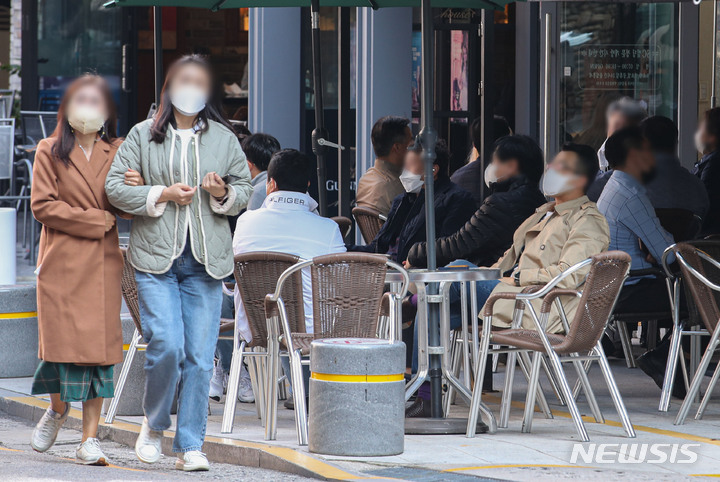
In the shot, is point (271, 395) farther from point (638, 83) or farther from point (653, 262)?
point (638, 83)

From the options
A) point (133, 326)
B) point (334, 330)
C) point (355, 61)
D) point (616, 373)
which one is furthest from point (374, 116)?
point (334, 330)

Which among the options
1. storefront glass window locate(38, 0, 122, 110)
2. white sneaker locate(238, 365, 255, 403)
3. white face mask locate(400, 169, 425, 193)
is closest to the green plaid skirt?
white sneaker locate(238, 365, 255, 403)

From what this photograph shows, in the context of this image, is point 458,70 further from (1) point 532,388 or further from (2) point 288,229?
(1) point 532,388

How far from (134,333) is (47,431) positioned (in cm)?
113

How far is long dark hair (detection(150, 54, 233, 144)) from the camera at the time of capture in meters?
5.81

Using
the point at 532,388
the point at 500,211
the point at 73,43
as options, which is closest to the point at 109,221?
the point at 532,388

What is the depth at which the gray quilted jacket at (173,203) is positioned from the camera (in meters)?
5.68

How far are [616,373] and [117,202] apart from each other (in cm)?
429

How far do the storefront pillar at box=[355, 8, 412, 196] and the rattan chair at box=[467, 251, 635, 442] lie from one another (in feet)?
22.3

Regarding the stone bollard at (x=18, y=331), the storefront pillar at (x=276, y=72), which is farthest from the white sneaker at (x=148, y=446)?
the storefront pillar at (x=276, y=72)

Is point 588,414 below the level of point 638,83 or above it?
below

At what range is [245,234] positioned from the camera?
275 inches

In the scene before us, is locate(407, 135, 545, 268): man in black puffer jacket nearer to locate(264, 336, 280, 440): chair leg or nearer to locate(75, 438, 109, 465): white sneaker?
locate(264, 336, 280, 440): chair leg

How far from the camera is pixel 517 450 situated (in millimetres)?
6000
